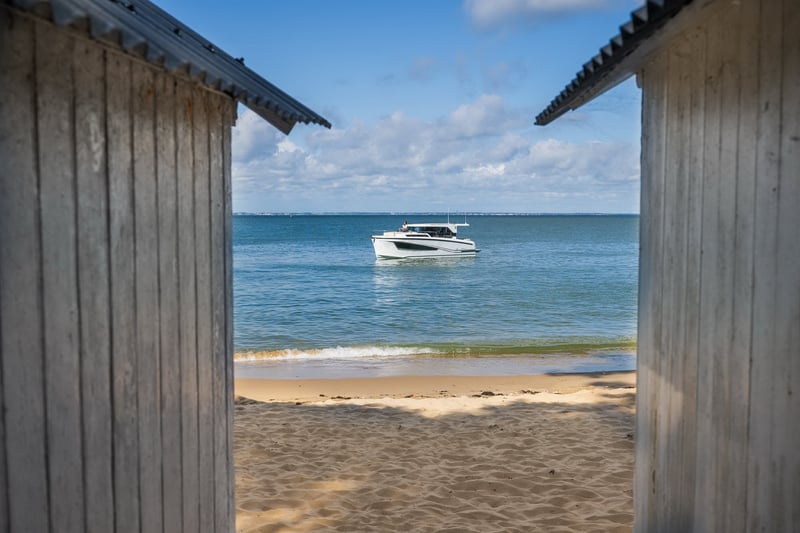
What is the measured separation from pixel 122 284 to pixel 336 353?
14.4 metres

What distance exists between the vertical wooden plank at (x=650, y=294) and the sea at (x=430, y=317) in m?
10.3

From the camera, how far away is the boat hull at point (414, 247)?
40.3 meters

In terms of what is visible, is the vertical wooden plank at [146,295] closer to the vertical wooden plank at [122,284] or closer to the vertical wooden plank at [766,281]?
the vertical wooden plank at [122,284]

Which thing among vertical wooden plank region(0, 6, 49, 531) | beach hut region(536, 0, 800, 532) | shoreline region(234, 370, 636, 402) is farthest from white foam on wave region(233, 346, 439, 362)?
vertical wooden plank region(0, 6, 49, 531)

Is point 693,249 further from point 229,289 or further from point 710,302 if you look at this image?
point 229,289

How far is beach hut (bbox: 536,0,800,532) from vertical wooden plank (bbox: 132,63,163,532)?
1.81 metres

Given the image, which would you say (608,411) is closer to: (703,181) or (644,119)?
(644,119)

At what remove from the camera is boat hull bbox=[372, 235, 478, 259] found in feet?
132

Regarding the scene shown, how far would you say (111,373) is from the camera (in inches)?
97.0

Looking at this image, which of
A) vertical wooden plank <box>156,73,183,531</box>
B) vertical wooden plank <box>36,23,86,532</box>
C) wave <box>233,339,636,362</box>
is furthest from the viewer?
wave <box>233,339,636,362</box>

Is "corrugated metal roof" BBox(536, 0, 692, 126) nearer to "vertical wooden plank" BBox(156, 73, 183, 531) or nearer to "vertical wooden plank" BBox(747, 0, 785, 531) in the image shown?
"vertical wooden plank" BBox(747, 0, 785, 531)

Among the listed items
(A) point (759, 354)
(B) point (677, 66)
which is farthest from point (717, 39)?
(A) point (759, 354)

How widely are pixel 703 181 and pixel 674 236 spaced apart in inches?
16.2

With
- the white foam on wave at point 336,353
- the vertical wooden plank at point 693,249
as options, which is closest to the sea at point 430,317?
the white foam on wave at point 336,353
